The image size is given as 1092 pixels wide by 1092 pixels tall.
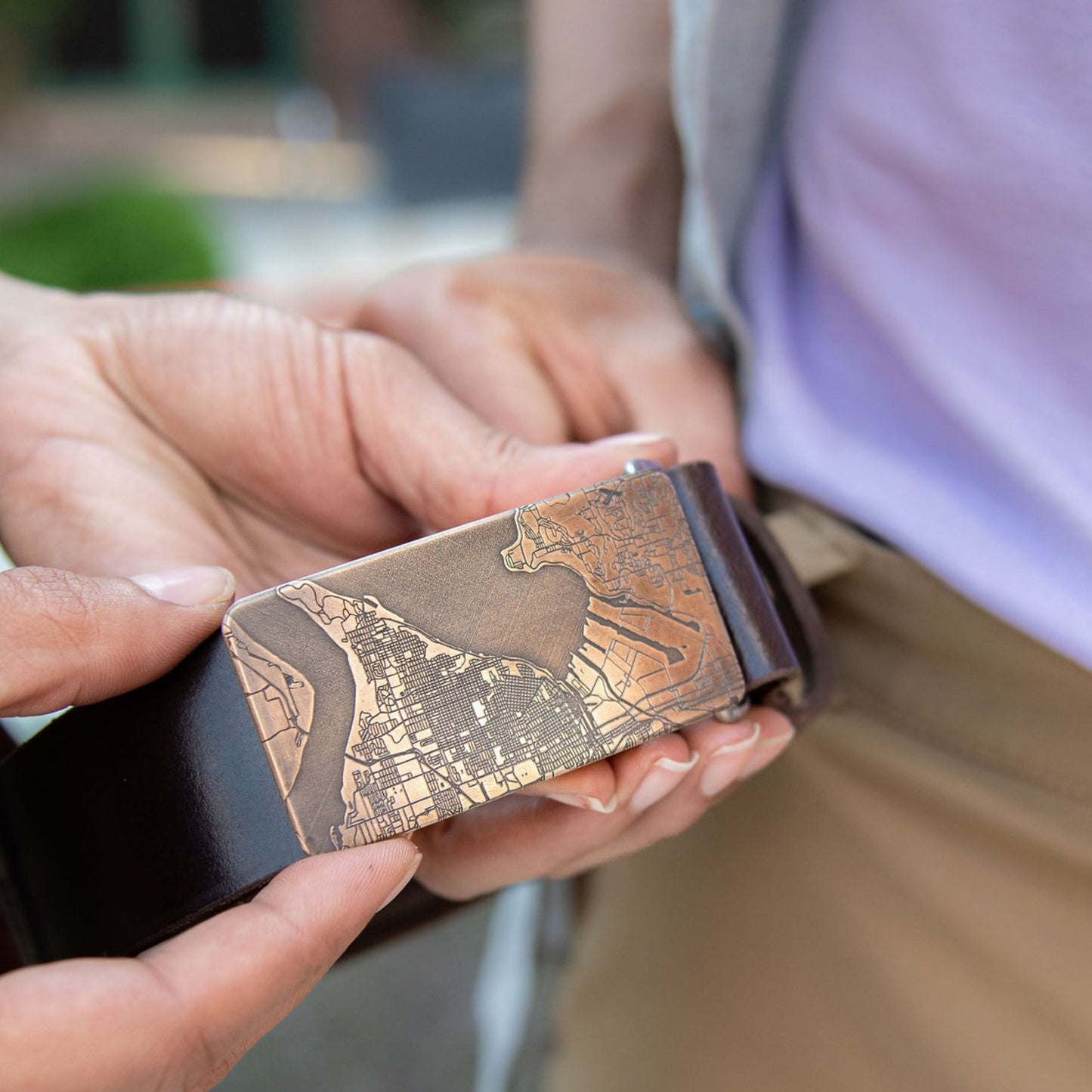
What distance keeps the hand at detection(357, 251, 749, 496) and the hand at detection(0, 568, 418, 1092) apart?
0.40 metres

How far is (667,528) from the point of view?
2.52ft

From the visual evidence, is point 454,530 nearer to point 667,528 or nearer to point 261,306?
point 667,528

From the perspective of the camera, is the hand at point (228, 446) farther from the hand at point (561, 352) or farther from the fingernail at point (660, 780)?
the fingernail at point (660, 780)

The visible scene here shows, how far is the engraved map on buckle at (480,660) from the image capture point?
676mm

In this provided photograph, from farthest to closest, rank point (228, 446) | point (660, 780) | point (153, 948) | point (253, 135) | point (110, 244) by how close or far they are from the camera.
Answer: point (253, 135) → point (110, 244) → point (228, 446) → point (660, 780) → point (153, 948)

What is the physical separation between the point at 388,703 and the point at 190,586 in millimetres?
174

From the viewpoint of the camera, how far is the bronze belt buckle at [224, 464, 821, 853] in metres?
0.68

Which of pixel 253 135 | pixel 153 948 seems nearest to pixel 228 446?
pixel 153 948

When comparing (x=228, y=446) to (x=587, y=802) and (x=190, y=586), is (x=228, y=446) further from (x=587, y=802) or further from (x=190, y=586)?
(x=587, y=802)

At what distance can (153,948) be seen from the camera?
635 mm

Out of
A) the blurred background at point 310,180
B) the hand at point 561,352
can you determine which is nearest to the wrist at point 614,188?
the hand at point 561,352

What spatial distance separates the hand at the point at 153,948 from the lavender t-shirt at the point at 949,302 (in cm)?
55

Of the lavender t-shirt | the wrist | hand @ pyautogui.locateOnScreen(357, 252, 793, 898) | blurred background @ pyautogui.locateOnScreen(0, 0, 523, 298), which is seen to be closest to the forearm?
the wrist

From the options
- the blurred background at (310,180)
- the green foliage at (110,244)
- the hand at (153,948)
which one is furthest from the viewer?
the green foliage at (110,244)
